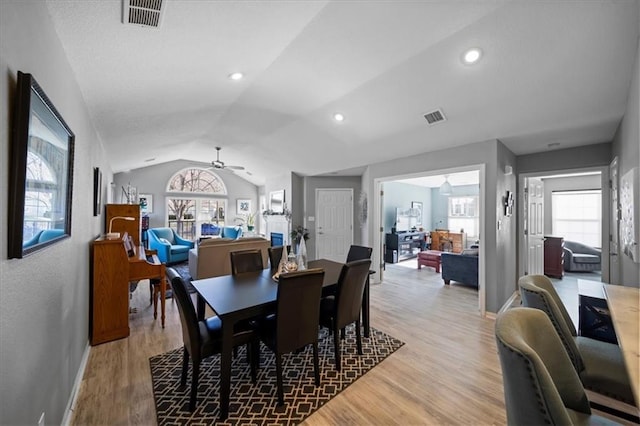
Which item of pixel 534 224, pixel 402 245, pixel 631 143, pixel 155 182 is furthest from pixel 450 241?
pixel 155 182

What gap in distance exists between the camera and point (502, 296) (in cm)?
371

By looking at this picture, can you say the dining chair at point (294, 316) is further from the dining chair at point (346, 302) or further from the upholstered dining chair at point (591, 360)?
the upholstered dining chair at point (591, 360)

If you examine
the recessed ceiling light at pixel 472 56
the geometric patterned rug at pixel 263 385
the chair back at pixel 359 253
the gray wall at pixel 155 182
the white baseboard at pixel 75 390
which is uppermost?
the recessed ceiling light at pixel 472 56

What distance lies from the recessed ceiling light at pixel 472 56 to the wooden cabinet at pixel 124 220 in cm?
530

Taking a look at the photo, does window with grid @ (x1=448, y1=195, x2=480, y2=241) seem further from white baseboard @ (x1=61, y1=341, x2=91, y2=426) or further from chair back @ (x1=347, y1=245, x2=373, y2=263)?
white baseboard @ (x1=61, y1=341, x2=91, y2=426)

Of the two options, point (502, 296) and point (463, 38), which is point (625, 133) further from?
point (502, 296)

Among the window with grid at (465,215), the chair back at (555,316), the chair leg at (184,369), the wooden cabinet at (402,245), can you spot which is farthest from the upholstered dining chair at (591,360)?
the window with grid at (465,215)

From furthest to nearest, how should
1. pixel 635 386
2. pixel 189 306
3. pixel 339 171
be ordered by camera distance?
1. pixel 339 171
2. pixel 189 306
3. pixel 635 386

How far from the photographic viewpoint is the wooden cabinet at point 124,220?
4566 millimetres

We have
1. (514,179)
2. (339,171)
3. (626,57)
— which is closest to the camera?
(626,57)

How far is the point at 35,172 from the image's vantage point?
3.75 feet

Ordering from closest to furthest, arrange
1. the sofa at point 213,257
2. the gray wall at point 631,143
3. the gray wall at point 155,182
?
the gray wall at point 631,143 → the sofa at point 213,257 → the gray wall at point 155,182

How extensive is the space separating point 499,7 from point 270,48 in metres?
1.81

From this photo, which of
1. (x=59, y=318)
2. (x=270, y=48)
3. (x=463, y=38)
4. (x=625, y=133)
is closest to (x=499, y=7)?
(x=463, y=38)
